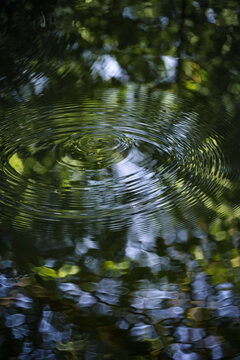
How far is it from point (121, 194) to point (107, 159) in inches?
8.9

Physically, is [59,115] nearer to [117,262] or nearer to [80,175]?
[80,175]

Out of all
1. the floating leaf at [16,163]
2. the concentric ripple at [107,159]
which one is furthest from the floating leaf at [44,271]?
the floating leaf at [16,163]

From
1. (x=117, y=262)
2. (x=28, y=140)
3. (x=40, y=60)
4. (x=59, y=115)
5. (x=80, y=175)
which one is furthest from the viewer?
(x=40, y=60)

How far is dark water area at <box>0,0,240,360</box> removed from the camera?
1.08m

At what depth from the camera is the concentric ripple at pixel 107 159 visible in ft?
4.72

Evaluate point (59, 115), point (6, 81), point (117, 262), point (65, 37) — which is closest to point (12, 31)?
point (65, 37)

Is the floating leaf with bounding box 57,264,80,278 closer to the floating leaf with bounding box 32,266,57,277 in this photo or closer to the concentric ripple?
the floating leaf with bounding box 32,266,57,277

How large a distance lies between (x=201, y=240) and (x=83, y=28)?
1.73 metres

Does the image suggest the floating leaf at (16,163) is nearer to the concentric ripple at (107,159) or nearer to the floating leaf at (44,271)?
the concentric ripple at (107,159)

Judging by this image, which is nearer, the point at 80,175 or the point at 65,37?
the point at 80,175

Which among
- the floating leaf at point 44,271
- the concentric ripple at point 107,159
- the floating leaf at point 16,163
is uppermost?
the floating leaf at point 16,163

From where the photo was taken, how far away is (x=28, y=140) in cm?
176

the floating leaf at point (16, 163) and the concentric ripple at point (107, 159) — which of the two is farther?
the floating leaf at point (16, 163)

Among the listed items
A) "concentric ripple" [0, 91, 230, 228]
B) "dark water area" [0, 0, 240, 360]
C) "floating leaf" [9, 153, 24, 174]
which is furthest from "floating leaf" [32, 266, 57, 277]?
"floating leaf" [9, 153, 24, 174]
